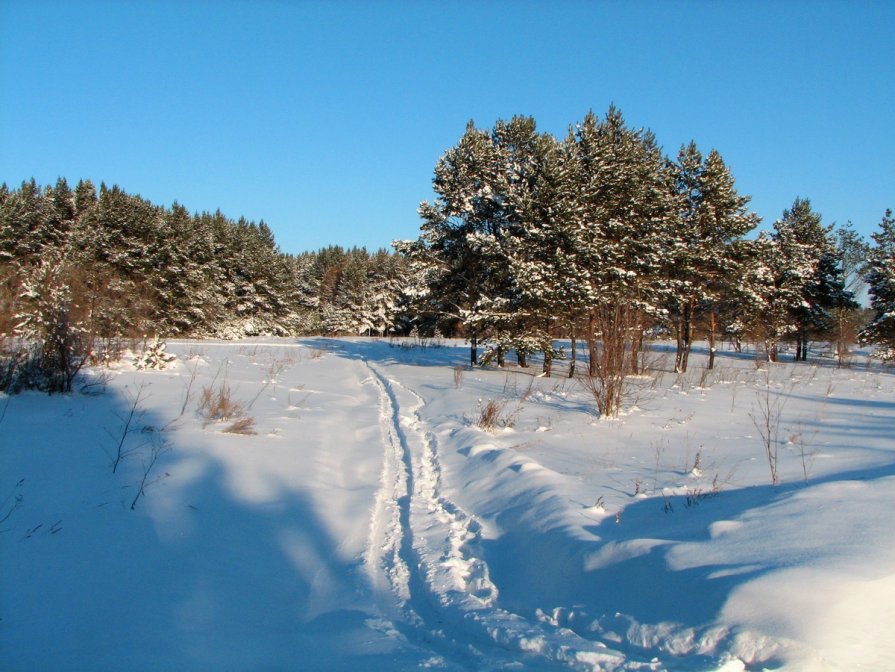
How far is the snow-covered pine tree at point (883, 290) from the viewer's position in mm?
26906

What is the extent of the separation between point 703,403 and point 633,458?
18.7ft

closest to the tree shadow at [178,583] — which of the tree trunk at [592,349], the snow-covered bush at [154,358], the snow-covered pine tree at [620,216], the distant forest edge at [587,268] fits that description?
the distant forest edge at [587,268]

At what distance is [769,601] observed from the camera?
9.06ft

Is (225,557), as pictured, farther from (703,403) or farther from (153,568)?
(703,403)

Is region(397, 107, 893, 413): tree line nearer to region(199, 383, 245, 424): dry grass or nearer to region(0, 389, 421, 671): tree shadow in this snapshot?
region(199, 383, 245, 424): dry grass

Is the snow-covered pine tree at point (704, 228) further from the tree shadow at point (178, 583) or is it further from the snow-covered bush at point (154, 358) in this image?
the tree shadow at point (178, 583)

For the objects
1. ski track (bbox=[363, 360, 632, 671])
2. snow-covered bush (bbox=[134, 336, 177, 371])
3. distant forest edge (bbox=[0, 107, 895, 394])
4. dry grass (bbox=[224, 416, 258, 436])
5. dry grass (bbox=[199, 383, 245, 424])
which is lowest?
ski track (bbox=[363, 360, 632, 671])

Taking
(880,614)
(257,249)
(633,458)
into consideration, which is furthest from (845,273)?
(257,249)

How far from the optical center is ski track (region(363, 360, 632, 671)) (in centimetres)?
288

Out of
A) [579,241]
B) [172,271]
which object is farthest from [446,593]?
[172,271]

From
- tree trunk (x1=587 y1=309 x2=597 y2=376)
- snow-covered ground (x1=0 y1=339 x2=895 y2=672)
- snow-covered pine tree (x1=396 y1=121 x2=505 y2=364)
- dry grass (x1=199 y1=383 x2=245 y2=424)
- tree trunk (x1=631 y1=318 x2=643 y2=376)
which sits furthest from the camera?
snow-covered pine tree (x1=396 y1=121 x2=505 y2=364)

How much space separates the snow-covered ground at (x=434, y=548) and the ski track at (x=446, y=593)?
0.07 feet

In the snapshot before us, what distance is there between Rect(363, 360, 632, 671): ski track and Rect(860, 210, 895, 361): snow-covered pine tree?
30371 millimetres

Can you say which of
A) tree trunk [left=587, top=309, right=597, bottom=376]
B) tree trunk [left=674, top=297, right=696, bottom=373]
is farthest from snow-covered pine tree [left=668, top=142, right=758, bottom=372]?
tree trunk [left=587, top=309, right=597, bottom=376]
